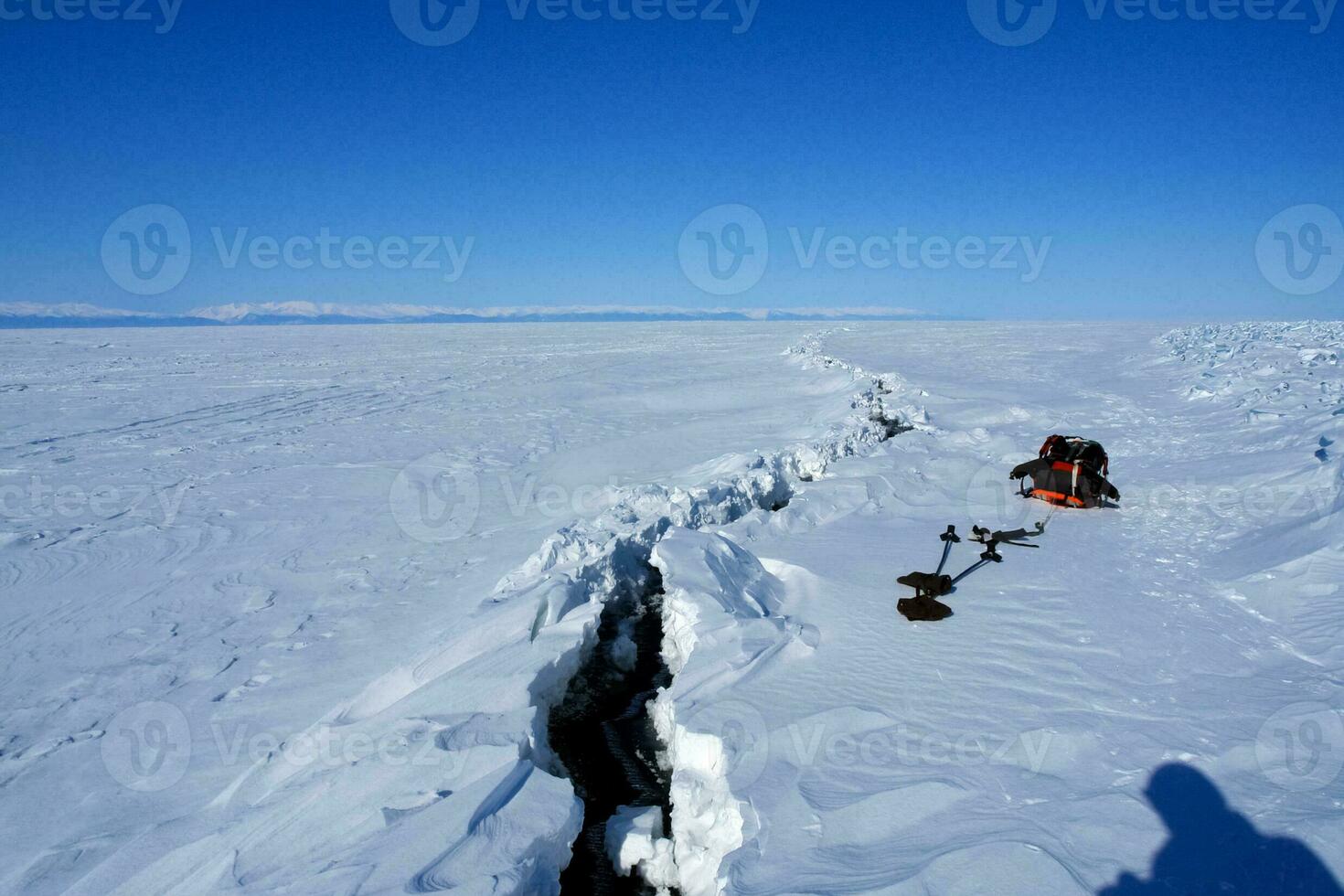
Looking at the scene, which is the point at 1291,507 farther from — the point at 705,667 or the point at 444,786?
the point at 444,786

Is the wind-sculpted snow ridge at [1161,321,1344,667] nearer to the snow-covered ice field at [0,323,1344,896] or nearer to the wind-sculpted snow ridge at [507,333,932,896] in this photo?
the snow-covered ice field at [0,323,1344,896]

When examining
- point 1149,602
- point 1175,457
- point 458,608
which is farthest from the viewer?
point 1175,457

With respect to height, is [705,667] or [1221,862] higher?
[1221,862]

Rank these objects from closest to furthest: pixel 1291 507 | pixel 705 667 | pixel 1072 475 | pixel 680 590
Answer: pixel 705 667
pixel 680 590
pixel 1291 507
pixel 1072 475

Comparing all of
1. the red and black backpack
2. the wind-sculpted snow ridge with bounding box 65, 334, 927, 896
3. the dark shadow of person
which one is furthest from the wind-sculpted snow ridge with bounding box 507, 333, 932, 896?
the red and black backpack

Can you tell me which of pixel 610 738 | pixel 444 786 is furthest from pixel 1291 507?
pixel 444 786

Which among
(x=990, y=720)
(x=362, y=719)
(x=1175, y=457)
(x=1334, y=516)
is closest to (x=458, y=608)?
(x=362, y=719)

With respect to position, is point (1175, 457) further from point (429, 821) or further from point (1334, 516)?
point (429, 821)
